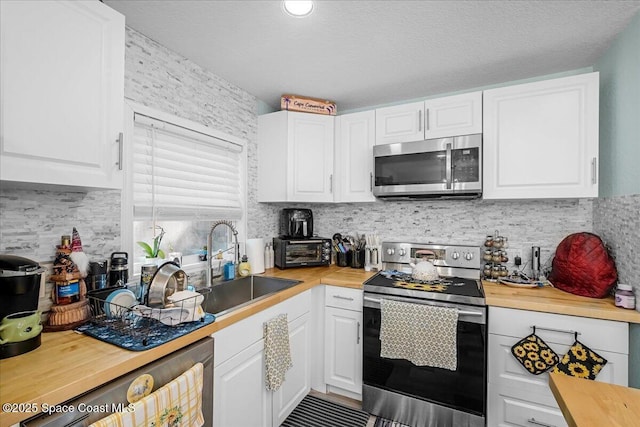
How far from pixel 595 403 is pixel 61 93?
1.95 meters

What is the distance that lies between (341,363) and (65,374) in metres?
1.68

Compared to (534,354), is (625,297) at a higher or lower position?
higher

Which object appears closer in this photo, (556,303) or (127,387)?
(127,387)

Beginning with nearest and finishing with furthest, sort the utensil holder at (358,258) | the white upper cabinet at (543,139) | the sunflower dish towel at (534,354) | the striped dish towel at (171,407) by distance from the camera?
1. the striped dish towel at (171,407)
2. the sunflower dish towel at (534,354)
3. the white upper cabinet at (543,139)
4. the utensil holder at (358,258)

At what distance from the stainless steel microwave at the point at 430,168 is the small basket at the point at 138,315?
5.19ft

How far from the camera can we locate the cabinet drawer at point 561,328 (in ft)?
5.06

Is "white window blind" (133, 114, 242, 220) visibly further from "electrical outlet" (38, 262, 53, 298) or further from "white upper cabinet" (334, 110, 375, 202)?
"white upper cabinet" (334, 110, 375, 202)

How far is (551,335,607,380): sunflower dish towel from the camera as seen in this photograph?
5.09 ft

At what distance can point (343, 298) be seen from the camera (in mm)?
2166

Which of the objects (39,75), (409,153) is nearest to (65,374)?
(39,75)

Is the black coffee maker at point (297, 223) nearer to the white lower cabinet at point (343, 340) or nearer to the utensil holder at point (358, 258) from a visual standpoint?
the utensil holder at point (358, 258)

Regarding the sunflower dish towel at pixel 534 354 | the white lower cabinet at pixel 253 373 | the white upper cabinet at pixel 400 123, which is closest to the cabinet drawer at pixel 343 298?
the white lower cabinet at pixel 253 373

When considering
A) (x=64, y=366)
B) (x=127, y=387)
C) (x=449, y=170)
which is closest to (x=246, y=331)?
(x=127, y=387)

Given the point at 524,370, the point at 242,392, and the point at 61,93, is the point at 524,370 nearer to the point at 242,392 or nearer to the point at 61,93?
the point at 242,392
